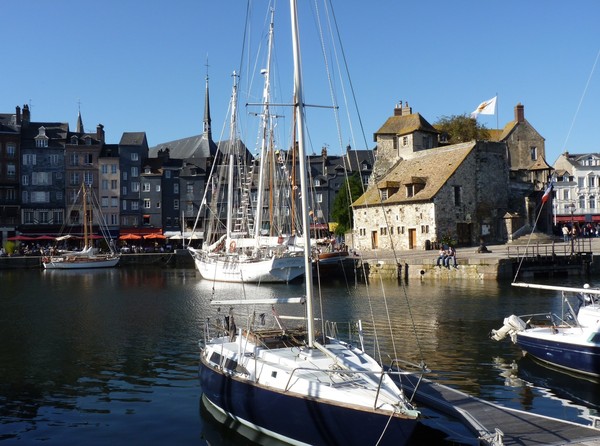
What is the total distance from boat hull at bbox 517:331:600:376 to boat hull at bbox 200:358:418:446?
943 centimetres

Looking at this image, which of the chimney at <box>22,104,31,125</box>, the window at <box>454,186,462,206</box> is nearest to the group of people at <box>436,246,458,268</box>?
the window at <box>454,186,462,206</box>

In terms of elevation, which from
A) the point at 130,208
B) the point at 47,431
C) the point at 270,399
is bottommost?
the point at 47,431

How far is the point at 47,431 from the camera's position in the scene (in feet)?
47.1

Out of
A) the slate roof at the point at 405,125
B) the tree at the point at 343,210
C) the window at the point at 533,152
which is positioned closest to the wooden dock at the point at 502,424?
the slate roof at the point at 405,125

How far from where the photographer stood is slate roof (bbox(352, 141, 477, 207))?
62.0 m

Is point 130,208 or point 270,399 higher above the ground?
point 130,208

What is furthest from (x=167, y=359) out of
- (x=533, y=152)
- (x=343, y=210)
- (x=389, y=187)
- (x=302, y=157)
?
(x=533, y=152)

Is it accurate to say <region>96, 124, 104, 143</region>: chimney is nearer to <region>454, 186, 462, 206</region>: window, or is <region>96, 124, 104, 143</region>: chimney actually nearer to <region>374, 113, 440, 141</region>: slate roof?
<region>374, 113, 440, 141</region>: slate roof

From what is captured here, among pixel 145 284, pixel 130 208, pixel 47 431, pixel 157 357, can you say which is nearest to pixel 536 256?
pixel 145 284

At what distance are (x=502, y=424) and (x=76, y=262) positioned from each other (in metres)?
67.8

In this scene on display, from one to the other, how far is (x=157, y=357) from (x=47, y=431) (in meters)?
7.48

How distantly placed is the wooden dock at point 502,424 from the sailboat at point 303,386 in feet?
4.08

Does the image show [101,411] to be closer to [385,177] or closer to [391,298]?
[391,298]

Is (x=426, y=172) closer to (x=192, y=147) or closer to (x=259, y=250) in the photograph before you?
(x=259, y=250)
